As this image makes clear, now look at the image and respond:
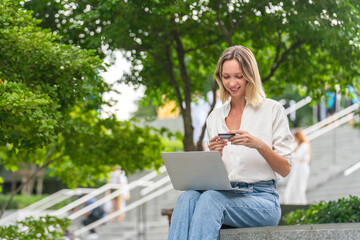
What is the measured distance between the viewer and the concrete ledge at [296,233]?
3.38 meters

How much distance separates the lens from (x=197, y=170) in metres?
3.52

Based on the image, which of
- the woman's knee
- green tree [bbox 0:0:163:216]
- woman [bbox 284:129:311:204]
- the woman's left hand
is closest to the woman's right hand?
the woman's left hand

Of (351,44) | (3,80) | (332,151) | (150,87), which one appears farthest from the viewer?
(332,151)

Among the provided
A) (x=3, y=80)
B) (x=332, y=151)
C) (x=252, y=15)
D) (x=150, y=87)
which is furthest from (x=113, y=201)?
(x=3, y=80)

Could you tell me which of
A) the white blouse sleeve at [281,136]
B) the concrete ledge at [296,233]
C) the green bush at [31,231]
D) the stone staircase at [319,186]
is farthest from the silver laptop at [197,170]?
the stone staircase at [319,186]

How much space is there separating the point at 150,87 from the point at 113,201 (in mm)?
7619

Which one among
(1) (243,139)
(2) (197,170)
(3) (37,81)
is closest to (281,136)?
(1) (243,139)

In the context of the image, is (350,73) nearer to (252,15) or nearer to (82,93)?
(252,15)

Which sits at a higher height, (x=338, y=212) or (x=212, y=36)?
(x=212, y=36)

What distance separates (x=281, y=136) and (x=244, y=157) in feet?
0.86

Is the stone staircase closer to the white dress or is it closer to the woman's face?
the white dress

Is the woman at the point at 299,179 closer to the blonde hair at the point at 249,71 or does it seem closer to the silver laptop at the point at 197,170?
the blonde hair at the point at 249,71

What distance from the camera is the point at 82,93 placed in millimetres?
4656

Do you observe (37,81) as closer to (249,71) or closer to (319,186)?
(249,71)
